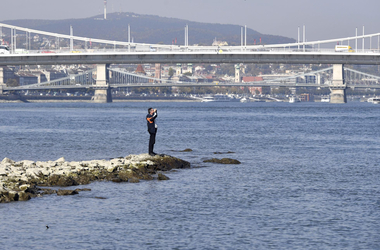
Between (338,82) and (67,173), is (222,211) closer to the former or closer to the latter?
(67,173)

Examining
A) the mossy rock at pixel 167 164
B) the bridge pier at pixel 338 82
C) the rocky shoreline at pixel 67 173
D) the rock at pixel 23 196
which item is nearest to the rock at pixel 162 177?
the rocky shoreline at pixel 67 173

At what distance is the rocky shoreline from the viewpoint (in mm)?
19641

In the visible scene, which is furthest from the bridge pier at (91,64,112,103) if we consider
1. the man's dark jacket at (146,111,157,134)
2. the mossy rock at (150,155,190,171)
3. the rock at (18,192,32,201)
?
the rock at (18,192,32,201)

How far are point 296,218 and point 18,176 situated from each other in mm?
9157

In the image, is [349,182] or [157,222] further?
[349,182]

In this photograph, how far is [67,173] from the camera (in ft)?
74.0

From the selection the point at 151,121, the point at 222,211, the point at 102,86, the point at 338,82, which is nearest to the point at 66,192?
the point at 222,211

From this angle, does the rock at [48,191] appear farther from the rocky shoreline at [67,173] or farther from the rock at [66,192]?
the rock at [66,192]

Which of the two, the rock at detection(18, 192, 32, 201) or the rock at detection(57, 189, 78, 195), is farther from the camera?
the rock at detection(57, 189, 78, 195)

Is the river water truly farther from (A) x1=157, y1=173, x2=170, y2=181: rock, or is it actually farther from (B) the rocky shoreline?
(B) the rocky shoreline

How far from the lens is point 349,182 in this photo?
74.7 feet

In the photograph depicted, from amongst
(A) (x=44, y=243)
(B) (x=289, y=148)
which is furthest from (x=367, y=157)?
(A) (x=44, y=243)

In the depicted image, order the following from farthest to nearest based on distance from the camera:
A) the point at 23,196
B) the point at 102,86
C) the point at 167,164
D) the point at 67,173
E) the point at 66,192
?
the point at 102,86 → the point at 167,164 → the point at 67,173 → the point at 66,192 → the point at 23,196

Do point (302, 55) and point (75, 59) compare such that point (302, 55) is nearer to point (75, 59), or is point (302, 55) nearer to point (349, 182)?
point (75, 59)
